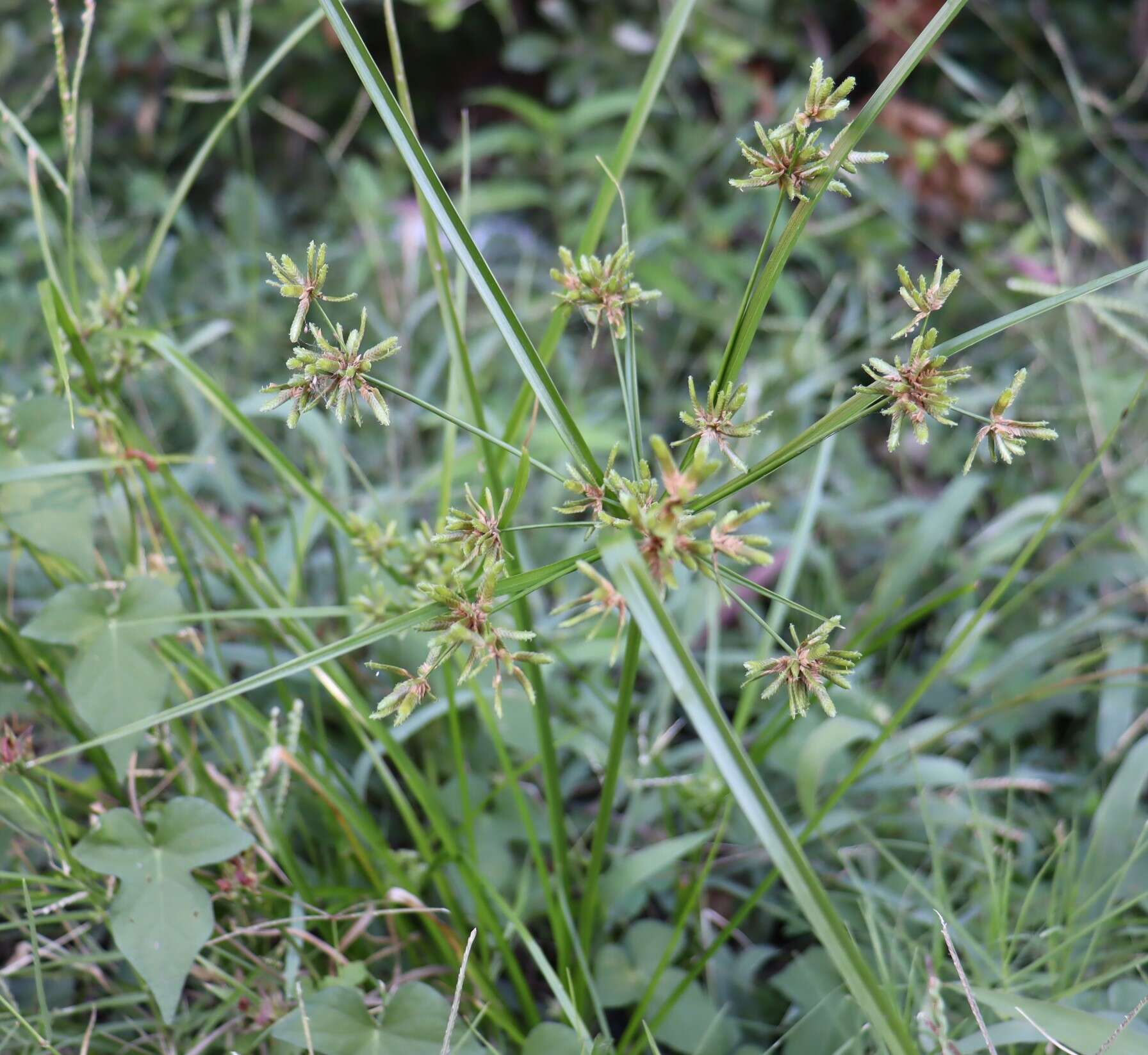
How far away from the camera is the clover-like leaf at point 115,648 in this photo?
2.56 feet

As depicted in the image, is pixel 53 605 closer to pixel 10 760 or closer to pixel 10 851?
pixel 10 760

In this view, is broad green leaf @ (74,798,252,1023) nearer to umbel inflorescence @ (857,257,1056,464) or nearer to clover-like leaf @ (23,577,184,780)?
clover-like leaf @ (23,577,184,780)

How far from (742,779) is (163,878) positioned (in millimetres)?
521

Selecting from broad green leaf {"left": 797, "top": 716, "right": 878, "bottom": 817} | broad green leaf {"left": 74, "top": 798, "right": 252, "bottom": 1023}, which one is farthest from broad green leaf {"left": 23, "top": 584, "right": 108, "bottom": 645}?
broad green leaf {"left": 797, "top": 716, "right": 878, "bottom": 817}

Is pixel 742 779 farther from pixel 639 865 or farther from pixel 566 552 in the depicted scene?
pixel 566 552

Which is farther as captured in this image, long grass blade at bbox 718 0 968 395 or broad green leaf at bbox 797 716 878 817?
broad green leaf at bbox 797 716 878 817

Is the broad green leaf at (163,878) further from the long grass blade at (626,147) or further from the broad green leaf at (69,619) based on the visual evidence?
the long grass blade at (626,147)

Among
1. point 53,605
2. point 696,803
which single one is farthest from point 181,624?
point 696,803

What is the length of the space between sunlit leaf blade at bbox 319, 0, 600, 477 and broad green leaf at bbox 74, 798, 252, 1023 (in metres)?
0.42

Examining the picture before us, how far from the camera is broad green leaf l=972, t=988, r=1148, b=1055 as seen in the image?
67 centimetres

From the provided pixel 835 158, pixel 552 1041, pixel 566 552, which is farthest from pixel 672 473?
pixel 566 552

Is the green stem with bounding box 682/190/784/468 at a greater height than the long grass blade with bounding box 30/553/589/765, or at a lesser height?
greater

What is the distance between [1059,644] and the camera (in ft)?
4.18

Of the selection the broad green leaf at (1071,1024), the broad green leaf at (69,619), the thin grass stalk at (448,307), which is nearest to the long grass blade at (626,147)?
the thin grass stalk at (448,307)
